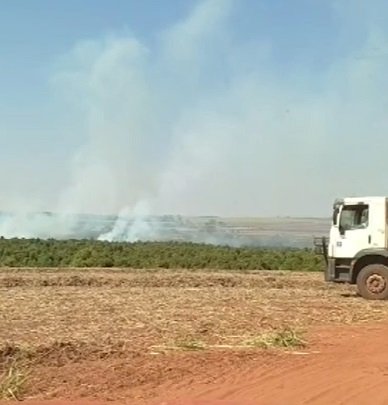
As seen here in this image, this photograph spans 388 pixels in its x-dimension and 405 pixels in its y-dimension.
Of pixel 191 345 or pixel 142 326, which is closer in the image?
pixel 191 345

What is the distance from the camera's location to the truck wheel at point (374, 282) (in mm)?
26266

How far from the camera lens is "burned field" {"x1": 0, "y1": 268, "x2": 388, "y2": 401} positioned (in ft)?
43.7

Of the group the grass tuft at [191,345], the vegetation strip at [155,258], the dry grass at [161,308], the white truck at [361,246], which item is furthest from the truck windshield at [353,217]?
the vegetation strip at [155,258]

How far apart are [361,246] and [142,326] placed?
367 inches

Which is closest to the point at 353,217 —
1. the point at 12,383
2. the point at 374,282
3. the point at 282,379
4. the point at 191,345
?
the point at 374,282

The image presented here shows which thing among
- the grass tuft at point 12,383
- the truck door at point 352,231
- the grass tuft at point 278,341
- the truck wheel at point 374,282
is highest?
the truck door at point 352,231

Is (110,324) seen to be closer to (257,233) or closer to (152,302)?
(152,302)

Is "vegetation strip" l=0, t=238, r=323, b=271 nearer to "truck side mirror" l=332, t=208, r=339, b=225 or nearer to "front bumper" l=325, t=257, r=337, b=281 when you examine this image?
"front bumper" l=325, t=257, r=337, b=281

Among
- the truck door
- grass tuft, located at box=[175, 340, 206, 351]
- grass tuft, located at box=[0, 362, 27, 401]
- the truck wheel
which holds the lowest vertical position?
grass tuft, located at box=[0, 362, 27, 401]

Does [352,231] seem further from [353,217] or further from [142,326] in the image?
[142,326]

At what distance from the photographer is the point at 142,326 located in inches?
755

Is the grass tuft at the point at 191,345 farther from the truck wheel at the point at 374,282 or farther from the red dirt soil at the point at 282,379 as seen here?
the truck wheel at the point at 374,282

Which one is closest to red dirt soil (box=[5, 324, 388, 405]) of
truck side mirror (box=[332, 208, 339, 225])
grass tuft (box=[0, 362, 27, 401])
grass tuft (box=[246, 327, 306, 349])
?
grass tuft (box=[246, 327, 306, 349])

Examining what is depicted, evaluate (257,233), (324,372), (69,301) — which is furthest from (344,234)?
(257,233)
